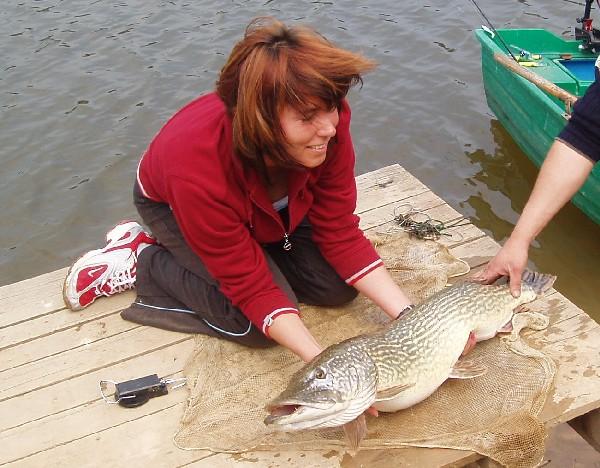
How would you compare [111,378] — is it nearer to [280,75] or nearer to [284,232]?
[284,232]

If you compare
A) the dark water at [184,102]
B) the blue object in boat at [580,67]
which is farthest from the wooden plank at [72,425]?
the blue object in boat at [580,67]

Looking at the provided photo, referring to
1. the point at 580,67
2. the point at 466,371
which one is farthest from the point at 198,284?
the point at 580,67

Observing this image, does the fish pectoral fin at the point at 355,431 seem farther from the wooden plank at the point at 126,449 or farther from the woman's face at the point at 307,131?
the woman's face at the point at 307,131

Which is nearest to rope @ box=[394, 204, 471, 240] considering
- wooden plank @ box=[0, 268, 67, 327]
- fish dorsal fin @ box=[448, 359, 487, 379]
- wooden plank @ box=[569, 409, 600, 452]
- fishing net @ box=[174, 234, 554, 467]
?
fishing net @ box=[174, 234, 554, 467]

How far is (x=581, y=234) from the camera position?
234 inches

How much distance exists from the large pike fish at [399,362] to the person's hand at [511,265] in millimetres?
56

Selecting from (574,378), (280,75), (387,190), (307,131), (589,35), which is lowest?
(387,190)

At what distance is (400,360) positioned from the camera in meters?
2.98

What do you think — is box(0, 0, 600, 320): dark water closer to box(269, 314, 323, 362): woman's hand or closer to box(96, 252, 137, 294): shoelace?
box(96, 252, 137, 294): shoelace

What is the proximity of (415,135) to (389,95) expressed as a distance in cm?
93

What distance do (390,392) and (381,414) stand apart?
1.10 feet

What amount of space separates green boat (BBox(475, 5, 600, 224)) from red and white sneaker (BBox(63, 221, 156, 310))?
3390mm

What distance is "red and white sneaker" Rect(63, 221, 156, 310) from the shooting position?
13.1 ft

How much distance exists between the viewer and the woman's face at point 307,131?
8.62 feet
